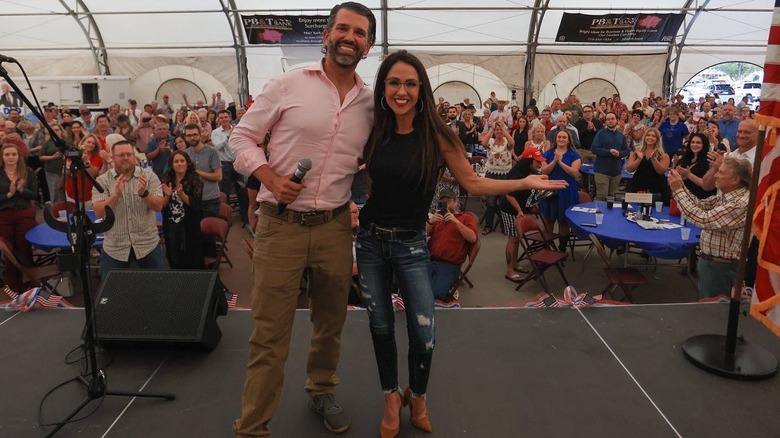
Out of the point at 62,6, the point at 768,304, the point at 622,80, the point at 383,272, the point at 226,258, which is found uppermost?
the point at 62,6

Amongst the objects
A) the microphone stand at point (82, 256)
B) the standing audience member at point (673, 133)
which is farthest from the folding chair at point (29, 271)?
the standing audience member at point (673, 133)

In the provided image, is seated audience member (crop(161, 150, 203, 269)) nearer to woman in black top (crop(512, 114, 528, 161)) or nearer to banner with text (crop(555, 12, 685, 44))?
woman in black top (crop(512, 114, 528, 161))

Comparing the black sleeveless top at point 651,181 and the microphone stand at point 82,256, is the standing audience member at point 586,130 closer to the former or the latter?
the black sleeveless top at point 651,181

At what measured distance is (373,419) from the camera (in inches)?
102

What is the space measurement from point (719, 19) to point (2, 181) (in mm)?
18370

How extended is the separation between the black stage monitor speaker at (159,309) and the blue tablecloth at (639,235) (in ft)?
12.2

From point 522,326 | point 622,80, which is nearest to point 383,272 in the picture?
point 522,326

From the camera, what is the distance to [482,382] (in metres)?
2.90

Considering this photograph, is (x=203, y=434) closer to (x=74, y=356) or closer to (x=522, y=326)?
(x=74, y=356)

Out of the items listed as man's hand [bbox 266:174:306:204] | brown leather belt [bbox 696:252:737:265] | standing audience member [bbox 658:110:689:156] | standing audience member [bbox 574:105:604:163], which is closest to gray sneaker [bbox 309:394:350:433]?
man's hand [bbox 266:174:306:204]

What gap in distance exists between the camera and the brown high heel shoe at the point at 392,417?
2.44m

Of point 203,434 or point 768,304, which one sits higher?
point 768,304

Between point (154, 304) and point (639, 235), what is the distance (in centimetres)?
429

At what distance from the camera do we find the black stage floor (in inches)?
100.0
